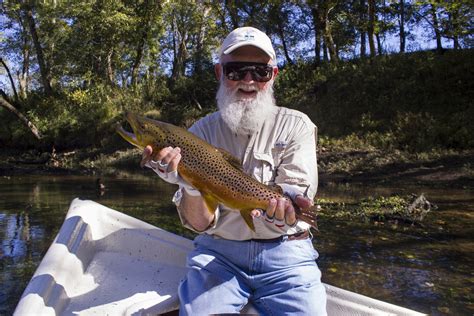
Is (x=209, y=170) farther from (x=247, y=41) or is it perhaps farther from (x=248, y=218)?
(x=247, y=41)

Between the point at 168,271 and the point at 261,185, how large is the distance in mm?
1868

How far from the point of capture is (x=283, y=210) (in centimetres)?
271

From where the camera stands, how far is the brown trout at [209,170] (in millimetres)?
2818

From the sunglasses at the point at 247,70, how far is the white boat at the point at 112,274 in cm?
169

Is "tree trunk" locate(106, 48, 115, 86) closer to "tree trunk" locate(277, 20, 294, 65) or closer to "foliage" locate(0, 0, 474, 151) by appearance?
"foliage" locate(0, 0, 474, 151)

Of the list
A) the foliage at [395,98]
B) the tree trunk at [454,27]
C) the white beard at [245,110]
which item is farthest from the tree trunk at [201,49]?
the white beard at [245,110]

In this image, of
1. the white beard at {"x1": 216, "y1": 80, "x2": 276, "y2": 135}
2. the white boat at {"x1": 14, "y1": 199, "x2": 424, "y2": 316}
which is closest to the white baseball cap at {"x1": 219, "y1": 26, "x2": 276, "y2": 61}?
the white beard at {"x1": 216, "y1": 80, "x2": 276, "y2": 135}

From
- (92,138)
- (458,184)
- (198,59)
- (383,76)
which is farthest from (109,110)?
(458,184)

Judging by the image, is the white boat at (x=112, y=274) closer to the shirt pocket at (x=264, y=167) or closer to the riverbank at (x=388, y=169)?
the shirt pocket at (x=264, y=167)

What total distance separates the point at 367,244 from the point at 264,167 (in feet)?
16.2

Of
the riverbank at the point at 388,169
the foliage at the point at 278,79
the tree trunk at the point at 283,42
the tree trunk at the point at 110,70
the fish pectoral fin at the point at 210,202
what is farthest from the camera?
the tree trunk at the point at 110,70

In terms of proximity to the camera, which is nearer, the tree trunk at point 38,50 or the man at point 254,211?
the man at point 254,211

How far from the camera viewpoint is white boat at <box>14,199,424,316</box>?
→ 334 cm

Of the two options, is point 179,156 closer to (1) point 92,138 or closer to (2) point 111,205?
(2) point 111,205
